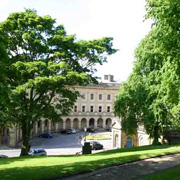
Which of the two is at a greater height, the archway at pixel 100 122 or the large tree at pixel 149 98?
the large tree at pixel 149 98

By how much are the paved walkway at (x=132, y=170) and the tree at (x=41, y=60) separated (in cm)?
881

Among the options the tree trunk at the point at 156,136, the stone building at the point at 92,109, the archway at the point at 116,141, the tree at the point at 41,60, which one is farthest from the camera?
the stone building at the point at 92,109

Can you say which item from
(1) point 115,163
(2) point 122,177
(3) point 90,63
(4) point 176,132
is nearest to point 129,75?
(3) point 90,63

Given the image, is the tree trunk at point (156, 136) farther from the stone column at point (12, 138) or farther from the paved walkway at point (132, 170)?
the stone column at point (12, 138)

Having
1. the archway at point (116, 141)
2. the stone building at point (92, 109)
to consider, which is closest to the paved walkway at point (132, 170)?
the archway at point (116, 141)

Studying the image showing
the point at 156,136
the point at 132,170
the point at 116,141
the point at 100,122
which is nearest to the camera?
the point at 132,170

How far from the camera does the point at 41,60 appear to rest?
20.7 meters

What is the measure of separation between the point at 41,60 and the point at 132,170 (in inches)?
510

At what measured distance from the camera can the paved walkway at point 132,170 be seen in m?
10.0

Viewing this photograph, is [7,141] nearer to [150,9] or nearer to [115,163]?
[115,163]

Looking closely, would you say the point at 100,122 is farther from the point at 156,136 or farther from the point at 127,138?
the point at 156,136

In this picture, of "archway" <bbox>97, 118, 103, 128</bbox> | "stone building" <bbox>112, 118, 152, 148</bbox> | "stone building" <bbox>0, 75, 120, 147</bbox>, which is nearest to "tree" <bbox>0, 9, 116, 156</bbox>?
"stone building" <bbox>112, 118, 152, 148</bbox>

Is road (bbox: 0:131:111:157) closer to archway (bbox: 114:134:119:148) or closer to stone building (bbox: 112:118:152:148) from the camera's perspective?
archway (bbox: 114:134:119:148)

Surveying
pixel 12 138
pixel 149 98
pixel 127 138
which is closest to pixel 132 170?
pixel 149 98
